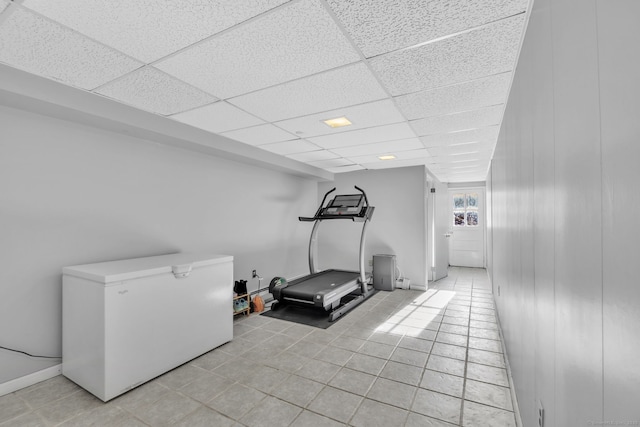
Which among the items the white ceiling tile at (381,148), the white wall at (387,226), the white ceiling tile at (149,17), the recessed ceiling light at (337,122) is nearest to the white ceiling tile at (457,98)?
the recessed ceiling light at (337,122)

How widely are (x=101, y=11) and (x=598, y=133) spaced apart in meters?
2.19

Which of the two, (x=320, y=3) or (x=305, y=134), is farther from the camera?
(x=305, y=134)

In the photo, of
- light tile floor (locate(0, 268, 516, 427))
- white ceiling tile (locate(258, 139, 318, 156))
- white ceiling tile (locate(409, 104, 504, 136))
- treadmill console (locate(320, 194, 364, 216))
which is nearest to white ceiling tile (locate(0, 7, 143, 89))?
white ceiling tile (locate(258, 139, 318, 156))

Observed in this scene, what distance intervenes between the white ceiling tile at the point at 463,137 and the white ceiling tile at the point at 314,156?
1.51m

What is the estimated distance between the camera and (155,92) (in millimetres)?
2455

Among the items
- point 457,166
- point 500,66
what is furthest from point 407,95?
point 457,166

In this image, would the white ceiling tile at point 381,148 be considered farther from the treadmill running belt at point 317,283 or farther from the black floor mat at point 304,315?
the black floor mat at point 304,315

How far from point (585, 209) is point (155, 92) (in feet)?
9.65

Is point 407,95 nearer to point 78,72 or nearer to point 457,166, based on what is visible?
point 78,72

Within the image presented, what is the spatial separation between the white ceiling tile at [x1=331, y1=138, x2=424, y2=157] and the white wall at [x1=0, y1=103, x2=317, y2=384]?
179 cm

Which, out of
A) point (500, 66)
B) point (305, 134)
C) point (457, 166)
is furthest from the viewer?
point (457, 166)

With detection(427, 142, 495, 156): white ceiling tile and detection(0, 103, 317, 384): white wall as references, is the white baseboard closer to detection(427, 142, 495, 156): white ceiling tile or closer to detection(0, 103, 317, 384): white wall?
detection(0, 103, 317, 384): white wall

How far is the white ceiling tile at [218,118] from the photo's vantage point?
284 cm

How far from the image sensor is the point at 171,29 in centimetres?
163
